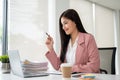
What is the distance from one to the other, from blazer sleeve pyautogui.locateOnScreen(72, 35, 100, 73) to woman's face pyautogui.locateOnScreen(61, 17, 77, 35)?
0.20 metres

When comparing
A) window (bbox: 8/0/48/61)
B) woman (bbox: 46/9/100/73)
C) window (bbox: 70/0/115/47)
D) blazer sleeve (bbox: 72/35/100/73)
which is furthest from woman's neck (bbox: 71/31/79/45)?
window (bbox: 70/0/115/47)

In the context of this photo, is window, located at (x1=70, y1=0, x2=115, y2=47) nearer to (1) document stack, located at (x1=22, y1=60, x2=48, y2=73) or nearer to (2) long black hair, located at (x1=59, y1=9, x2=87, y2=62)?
(2) long black hair, located at (x1=59, y1=9, x2=87, y2=62)

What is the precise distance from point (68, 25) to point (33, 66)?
0.66m


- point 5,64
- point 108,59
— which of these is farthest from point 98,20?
point 5,64

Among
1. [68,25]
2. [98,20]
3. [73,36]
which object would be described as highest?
[98,20]

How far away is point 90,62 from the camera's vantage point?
6.04ft

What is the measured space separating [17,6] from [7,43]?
2.23 ft

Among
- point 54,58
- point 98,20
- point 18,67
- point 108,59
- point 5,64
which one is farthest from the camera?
point 98,20

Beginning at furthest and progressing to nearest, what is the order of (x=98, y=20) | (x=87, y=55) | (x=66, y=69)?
(x=98, y=20)
(x=87, y=55)
(x=66, y=69)

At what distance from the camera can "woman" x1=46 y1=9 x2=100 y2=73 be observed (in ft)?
6.04

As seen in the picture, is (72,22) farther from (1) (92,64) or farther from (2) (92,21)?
(2) (92,21)

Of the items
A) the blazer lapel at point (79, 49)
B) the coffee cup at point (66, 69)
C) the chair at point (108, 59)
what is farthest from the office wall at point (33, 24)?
the coffee cup at point (66, 69)

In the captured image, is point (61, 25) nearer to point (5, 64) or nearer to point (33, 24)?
point (5, 64)

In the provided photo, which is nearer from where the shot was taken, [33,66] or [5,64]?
[33,66]
